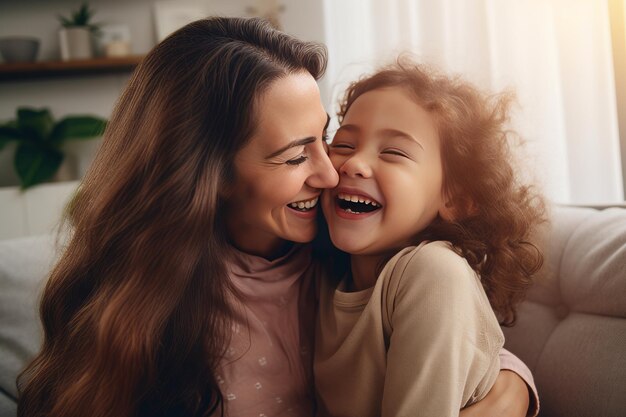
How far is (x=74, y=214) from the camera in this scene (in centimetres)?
121

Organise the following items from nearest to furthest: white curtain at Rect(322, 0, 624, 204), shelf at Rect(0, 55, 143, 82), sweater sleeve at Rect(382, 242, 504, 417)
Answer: sweater sleeve at Rect(382, 242, 504, 417), white curtain at Rect(322, 0, 624, 204), shelf at Rect(0, 55, 143, 82)

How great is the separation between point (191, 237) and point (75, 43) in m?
2.76

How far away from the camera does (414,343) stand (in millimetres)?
867

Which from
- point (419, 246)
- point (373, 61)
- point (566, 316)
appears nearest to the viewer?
point (419, 246)

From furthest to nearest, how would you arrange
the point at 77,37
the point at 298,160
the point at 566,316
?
1. the point at 77,37
2. the point at 566,316
3. the point at 298,160

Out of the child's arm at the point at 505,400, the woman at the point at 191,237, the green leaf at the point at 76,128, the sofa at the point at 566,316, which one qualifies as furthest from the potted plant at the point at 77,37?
the child's arm at the point at 505,400

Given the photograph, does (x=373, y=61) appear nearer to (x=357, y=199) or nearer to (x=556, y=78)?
(x=556, y=78)

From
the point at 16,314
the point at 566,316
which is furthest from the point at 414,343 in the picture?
the point at 16,314

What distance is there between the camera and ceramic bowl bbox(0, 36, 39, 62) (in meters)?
3.22

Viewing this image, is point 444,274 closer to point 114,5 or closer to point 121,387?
point 121,387

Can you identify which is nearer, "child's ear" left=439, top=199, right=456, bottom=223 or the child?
the child

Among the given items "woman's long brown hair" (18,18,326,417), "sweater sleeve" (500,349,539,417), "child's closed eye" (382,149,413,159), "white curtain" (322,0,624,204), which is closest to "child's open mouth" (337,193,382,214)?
"child's closed eye" (382,149,413,159)

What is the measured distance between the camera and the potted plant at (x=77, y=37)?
3287mm

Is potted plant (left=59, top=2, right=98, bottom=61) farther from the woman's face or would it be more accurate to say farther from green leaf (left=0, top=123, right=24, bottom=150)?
the woman's face
